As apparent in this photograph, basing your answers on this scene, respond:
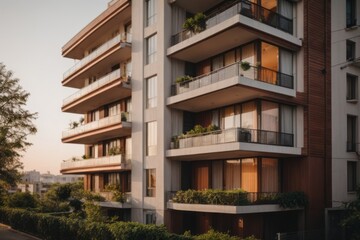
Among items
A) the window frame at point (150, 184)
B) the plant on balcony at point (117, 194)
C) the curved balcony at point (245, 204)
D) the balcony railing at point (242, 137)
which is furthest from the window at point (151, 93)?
the curved balcony at point (245, 204)

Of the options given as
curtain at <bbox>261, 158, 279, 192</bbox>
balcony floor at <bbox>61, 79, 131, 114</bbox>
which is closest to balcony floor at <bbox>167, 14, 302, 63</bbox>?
balcony floor at <bbox>61, 79, 131, 114</bbox>

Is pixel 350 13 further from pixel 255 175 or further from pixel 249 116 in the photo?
pixel 255 175

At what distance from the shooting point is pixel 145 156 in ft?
109

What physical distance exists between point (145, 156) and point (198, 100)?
6492mm

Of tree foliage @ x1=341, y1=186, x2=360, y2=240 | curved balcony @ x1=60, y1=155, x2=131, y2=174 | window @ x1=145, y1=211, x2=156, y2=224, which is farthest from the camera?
curved balcony @ x1=60, y1=155, x2=131, y2=174

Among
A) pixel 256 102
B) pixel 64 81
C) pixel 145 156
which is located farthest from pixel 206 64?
pixel 64 81

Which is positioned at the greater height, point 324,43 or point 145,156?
point 324,43

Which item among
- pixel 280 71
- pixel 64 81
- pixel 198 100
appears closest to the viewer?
pixel 280 71

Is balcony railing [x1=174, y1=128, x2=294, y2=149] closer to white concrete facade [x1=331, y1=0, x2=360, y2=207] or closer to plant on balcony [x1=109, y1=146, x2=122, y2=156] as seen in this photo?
white concrete facade [x1=331, y1=0, x2=360, y2=207]

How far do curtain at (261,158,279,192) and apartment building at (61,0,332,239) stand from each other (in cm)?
6

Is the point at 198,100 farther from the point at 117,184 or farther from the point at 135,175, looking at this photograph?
the point at 117,184

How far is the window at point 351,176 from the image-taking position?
30.9 meters

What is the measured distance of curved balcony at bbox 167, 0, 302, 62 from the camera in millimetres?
26609

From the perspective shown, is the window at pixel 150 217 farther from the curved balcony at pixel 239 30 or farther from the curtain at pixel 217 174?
the curved balcony at pixel 239 30
